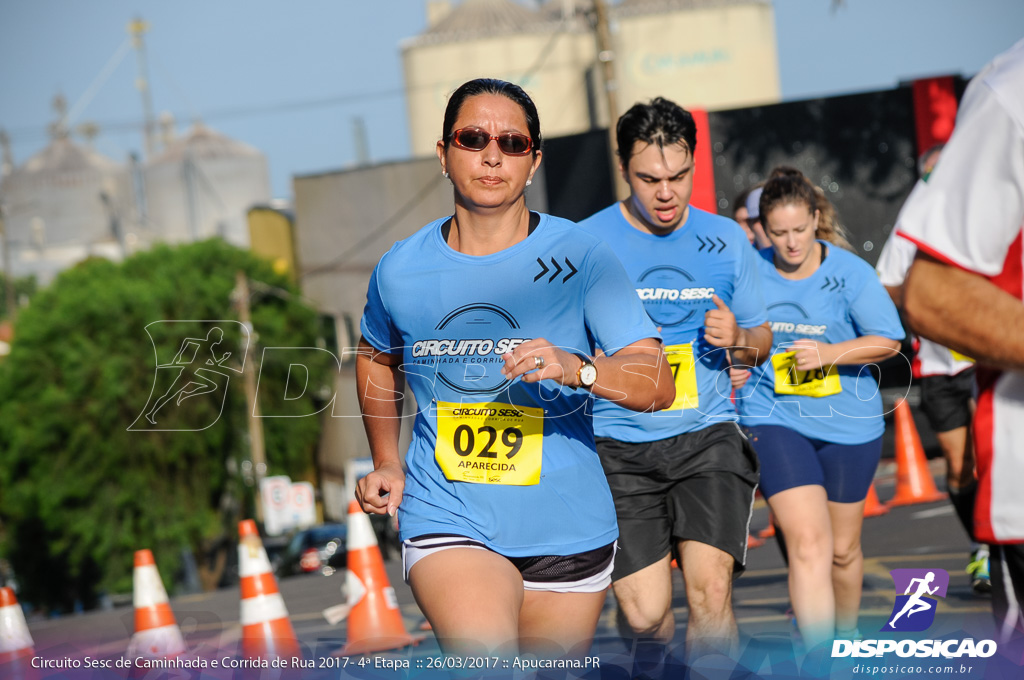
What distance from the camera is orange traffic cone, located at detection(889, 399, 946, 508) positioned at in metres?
12.0

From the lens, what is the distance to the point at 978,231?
1.96m

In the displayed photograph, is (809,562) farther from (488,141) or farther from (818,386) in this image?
(488,141)

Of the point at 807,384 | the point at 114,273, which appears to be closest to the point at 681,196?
the point at 807,384

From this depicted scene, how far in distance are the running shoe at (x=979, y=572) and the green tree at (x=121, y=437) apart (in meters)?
23.8

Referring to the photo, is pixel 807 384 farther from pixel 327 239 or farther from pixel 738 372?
pixel 327 239

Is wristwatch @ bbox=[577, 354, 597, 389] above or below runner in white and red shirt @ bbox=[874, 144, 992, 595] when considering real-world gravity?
above

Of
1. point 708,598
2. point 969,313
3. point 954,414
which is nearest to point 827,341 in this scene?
point 708,598

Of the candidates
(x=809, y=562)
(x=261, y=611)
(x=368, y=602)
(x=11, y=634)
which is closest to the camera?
(x=809, y=562)

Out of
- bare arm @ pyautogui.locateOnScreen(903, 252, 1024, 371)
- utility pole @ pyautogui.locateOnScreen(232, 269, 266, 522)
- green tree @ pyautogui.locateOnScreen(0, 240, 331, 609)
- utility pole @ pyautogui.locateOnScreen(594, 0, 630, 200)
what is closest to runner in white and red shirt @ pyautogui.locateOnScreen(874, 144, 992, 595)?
bare arm @ pyautogui.locateOnScreen(903, 252, 1024, 371)

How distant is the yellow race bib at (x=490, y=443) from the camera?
321 centimetres

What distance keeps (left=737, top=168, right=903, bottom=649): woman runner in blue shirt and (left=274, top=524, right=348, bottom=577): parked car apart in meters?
15.4

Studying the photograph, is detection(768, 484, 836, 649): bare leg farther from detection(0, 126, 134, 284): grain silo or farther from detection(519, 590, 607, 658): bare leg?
detection(0, 126, 134, 284): grain silo

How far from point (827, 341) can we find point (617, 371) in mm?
2697

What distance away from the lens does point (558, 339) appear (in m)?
3.21
